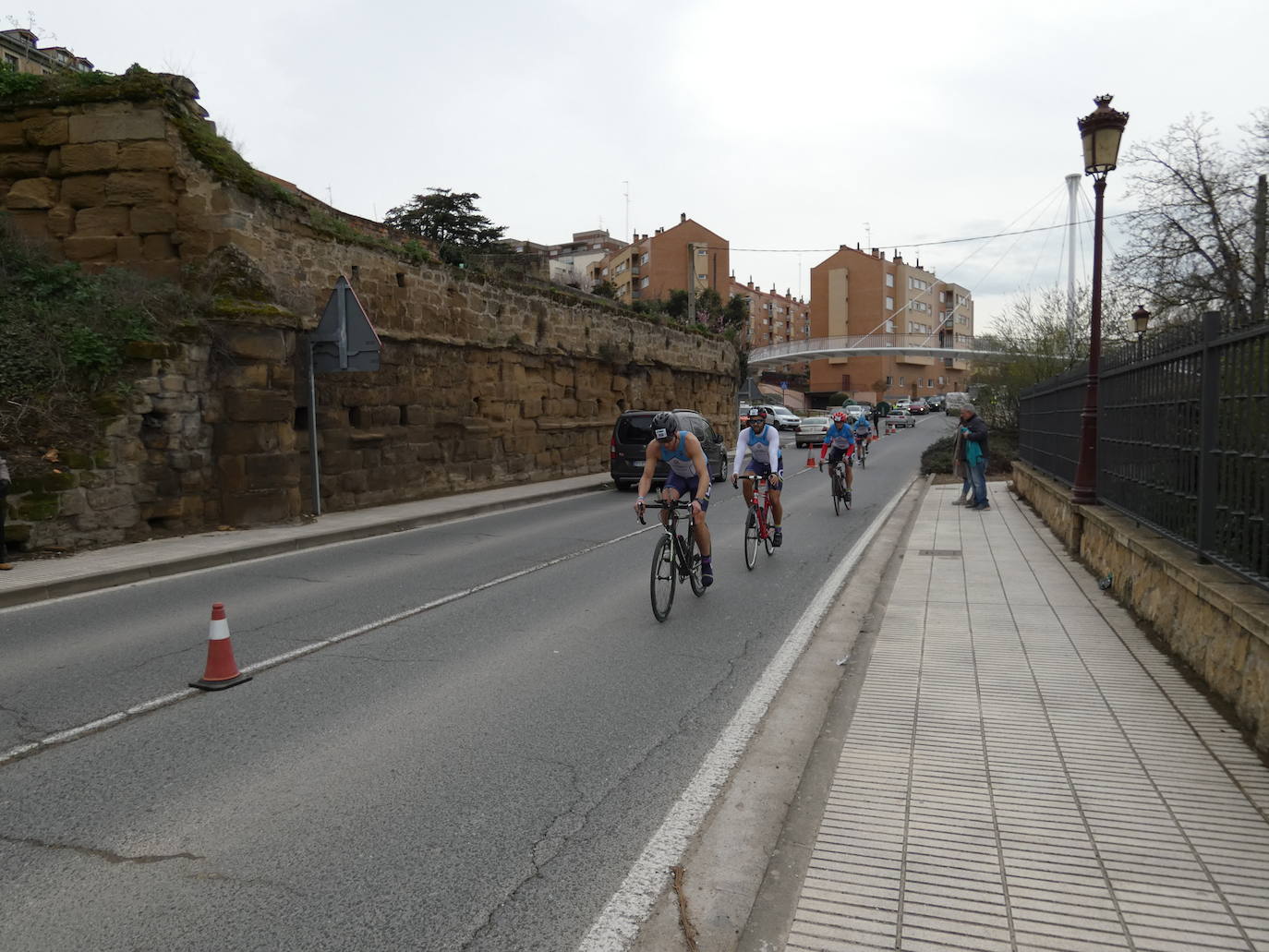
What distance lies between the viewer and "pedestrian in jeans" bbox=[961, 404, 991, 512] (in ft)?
47.0

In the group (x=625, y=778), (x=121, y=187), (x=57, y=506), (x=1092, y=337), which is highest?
(x=121, y=187)

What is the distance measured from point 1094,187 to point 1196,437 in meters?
5.66

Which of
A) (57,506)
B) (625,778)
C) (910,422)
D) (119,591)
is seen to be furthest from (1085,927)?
(910,422)

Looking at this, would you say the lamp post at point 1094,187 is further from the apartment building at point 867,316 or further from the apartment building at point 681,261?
the apartment building at point 867,316

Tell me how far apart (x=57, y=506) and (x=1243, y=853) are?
10796mm

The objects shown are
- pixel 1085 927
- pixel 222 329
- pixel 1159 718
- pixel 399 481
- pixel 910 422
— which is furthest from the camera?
pixel 910 422

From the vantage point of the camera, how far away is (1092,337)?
9836 millimetres

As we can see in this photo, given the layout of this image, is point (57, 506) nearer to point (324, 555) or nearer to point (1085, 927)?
point (324, 555)

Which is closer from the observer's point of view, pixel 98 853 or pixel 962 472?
pixel 98 853

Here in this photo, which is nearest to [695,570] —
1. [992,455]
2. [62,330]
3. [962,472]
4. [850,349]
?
[62,330]

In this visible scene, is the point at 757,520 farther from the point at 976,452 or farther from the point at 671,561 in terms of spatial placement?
the point at 976,452

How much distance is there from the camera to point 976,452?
14.4 meters

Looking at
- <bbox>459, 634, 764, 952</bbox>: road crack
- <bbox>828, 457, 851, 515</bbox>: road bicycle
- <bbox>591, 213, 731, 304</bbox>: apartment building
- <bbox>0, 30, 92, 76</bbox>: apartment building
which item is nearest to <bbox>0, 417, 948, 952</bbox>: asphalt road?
<bbox>459, 634, 764, 952</bbox>: road crack

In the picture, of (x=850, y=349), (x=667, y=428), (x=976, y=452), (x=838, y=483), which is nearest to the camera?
(x=667, y=428)
